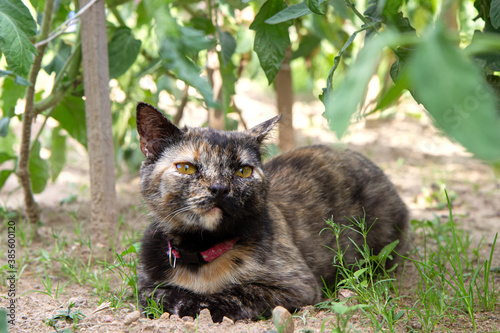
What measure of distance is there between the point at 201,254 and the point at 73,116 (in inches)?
73.6

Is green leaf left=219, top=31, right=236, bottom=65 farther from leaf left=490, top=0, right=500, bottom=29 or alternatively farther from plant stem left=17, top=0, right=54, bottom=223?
leaf left=490, top=0, right=500, bottom=29

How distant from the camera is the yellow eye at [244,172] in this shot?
7.94ft

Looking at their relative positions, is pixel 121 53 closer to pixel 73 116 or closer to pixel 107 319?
pixel 73 116

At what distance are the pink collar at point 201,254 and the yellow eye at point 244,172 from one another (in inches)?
12.6

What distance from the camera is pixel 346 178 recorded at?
128 inches

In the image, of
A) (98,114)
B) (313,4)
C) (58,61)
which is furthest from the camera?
(58,61)

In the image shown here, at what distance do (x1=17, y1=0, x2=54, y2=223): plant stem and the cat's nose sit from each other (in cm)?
150

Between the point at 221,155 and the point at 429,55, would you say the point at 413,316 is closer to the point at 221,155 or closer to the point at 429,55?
the point at 221,155

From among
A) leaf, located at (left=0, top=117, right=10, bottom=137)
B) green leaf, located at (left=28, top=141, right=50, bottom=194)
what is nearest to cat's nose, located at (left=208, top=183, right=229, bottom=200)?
leaf, located at (left=0, top=117, right=10, bottom=137)

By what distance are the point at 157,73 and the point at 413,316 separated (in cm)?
263

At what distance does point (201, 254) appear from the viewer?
241cm

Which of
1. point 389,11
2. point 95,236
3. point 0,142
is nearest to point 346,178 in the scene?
point 389,11

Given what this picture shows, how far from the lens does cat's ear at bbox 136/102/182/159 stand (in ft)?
8.12

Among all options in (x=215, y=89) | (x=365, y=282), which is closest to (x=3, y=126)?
(x=215, y=89)
